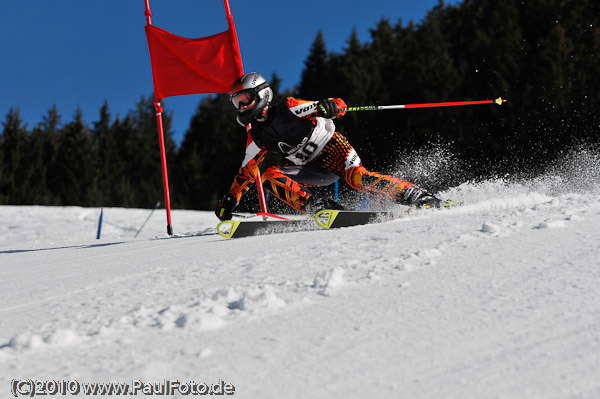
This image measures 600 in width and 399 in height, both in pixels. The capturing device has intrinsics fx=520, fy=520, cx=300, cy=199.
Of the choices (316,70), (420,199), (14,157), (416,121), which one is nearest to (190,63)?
(420,199)

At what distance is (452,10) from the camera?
2792 cm

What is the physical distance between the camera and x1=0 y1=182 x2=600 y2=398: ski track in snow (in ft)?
4.63

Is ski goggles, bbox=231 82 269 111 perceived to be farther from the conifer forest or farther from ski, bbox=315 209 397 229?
the conifer forest

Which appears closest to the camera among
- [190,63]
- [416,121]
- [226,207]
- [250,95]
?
[250,95]

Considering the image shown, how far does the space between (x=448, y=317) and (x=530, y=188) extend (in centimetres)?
463

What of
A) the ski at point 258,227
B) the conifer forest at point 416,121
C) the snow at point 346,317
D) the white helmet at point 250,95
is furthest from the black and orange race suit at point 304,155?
the conifer forest at point 416,121

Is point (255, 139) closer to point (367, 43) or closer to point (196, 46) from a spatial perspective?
point (196, 46)

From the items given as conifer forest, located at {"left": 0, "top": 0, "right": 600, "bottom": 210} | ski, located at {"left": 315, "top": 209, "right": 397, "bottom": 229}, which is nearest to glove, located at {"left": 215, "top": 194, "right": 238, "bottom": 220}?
ski, located at {"left": 315, "top": 209, "right": 397, "bottom": 229}

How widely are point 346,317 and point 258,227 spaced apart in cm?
297

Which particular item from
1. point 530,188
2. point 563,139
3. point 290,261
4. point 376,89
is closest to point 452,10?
point 376,89

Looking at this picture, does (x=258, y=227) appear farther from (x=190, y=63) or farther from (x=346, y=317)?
(x=190, y=63)

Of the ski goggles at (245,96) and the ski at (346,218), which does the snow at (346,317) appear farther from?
the ski goggles at (245,96)

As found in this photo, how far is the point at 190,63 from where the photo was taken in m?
7.22

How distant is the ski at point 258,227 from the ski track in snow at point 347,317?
1.36m
